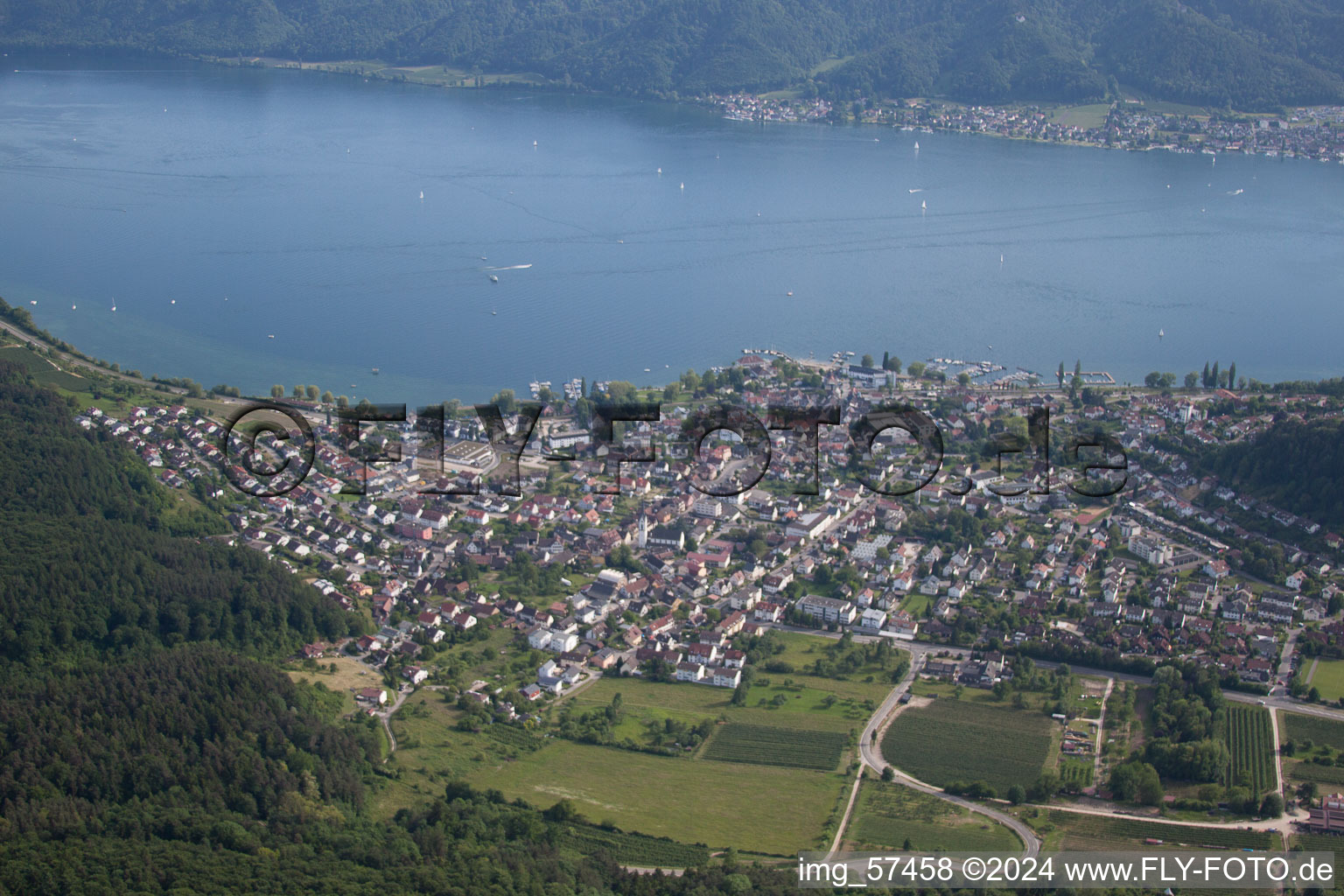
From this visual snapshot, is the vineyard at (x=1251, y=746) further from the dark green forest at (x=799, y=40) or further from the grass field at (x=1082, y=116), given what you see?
the dark green forest at (x=799, y=40)

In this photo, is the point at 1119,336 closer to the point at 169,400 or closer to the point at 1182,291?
the point at 1182,291

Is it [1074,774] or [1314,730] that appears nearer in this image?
[1074,774]

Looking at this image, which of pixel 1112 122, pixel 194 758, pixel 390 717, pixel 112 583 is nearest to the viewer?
pixel 194 758

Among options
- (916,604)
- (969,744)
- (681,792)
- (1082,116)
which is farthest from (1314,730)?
(1082,116)

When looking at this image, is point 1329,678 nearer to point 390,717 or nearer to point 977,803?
point 977,803

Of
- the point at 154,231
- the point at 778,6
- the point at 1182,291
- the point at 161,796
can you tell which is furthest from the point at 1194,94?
the point at 161,796

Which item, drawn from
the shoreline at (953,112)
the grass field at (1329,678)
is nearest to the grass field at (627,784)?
→ the grass field at (1329,678)
